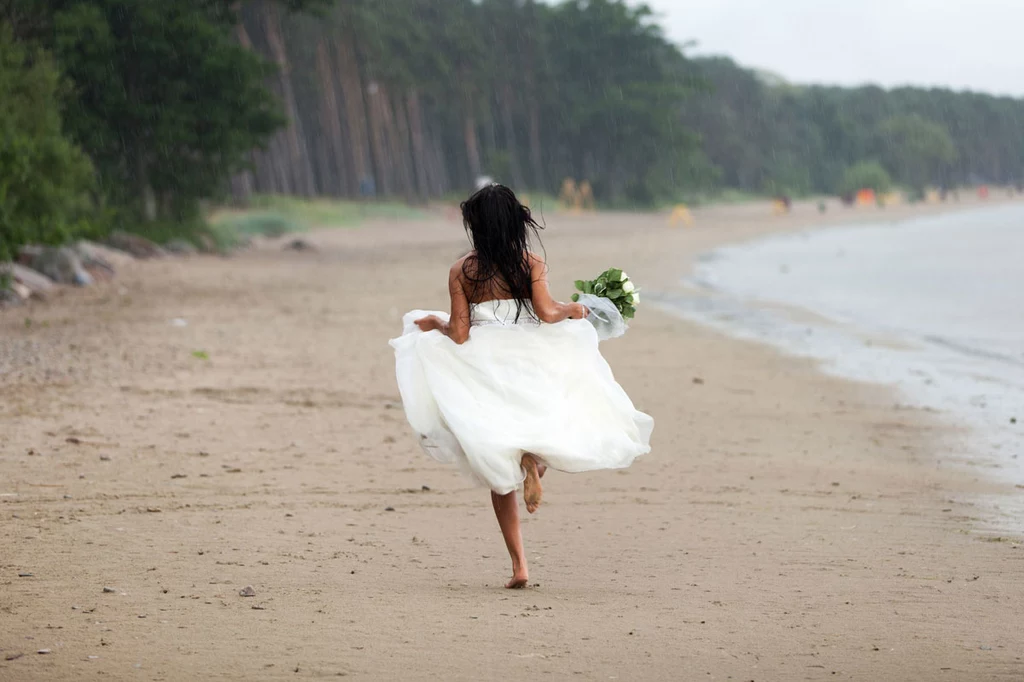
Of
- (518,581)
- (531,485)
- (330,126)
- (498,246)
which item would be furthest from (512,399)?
(330,126)

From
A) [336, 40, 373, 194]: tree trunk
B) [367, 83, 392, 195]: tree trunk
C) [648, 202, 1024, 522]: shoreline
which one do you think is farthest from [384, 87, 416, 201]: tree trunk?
[648, 202, 1024, 522]: shoreline

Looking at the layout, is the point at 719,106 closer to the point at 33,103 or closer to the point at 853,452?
the point at 33,103

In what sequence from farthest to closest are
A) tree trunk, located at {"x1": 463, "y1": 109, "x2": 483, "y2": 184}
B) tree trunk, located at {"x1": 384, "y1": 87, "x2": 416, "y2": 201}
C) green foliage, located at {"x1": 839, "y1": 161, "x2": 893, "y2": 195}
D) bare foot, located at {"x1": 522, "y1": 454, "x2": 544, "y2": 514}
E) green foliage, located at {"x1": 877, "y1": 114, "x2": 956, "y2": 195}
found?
green foliage, located at {"x1": 877, "y1": 114, "x2": 956, "y2": 195}, green foliage, located at {"x1": 839, "y1": 161, "x2": 893, "y2": 195}, tree trunk, located at {"x1": 463, "y1": 109, "x2": 483, "y2": 184}, tree trunk, located at {"x1": 384, "y1": 87, "x2": 416, "y2": 201}, bare foot, located at {"x1": 522, "y1": 454, "x2": 544, "y2": 514}

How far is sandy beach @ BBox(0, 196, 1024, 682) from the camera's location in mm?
4578

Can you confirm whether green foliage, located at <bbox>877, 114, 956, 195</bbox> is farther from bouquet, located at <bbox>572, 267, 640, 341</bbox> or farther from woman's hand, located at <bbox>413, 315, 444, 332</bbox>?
woman's hand, located at <bbox>413, 315, 444, 332</bbox>

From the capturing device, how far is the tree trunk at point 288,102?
46562mm

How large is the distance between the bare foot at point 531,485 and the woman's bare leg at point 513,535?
13 cm

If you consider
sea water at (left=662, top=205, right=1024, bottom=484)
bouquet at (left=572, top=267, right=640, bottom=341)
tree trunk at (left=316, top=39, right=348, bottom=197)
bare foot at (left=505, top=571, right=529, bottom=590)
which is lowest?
sea water at (left=662, top=205, right=1024, bottom=484)

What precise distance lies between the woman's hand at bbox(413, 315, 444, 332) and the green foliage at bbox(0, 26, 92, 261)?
14.9 meters

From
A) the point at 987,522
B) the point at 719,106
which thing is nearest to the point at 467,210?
the point at 987,522

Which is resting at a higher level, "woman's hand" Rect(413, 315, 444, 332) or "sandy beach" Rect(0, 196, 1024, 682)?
"woman's hand" Rect(413, 315, 444, 332)

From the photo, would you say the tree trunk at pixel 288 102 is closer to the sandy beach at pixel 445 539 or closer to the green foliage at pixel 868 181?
the sandy beach at pixel 445 539

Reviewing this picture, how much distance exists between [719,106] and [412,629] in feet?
402

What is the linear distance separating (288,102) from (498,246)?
46.3 meters
